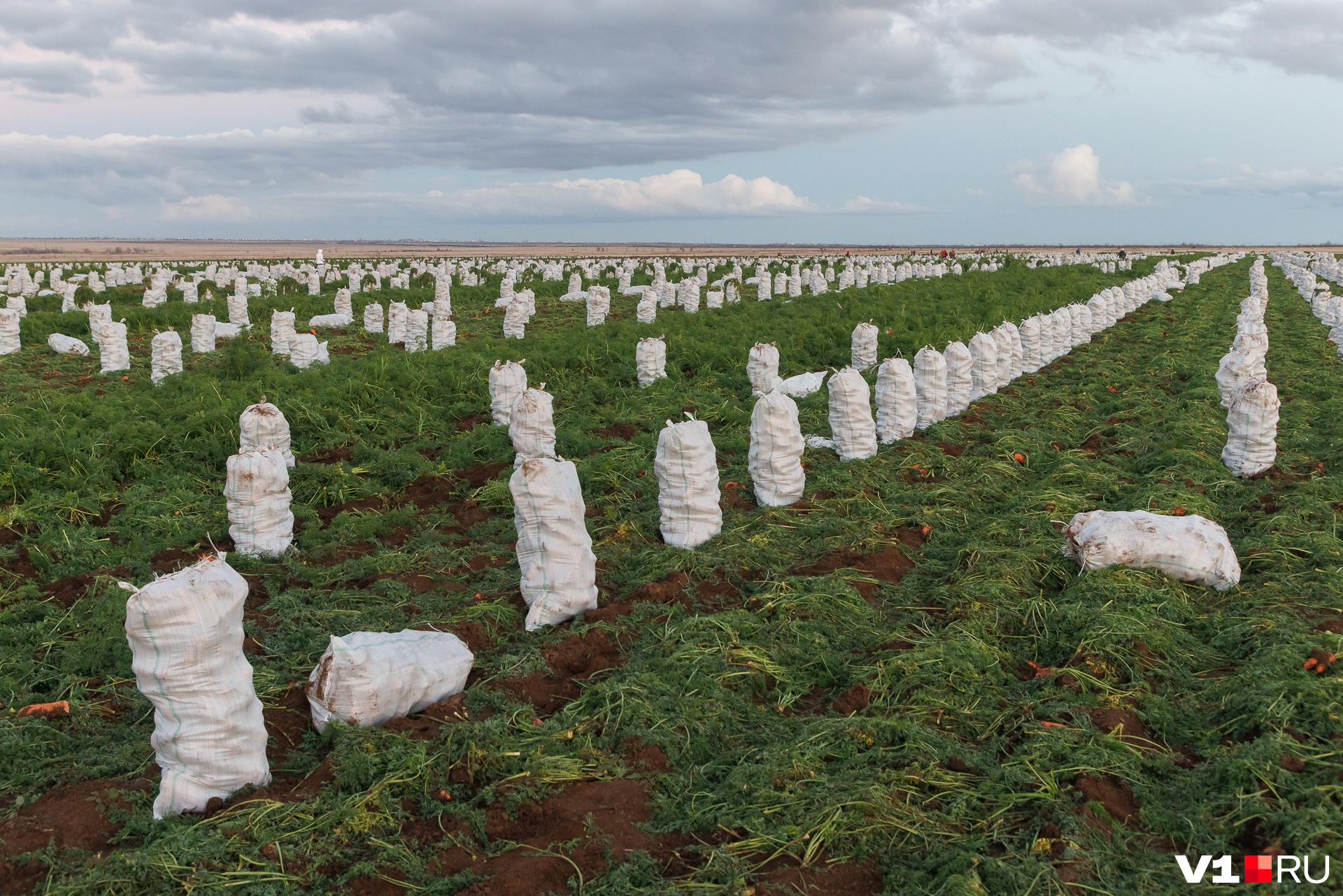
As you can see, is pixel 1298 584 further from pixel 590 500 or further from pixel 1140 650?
pixel 590 500

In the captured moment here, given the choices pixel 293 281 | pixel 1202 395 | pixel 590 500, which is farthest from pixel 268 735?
pixel 293 281

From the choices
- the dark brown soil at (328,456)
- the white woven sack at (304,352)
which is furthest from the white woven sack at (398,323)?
the dark brown soil at (328,456)

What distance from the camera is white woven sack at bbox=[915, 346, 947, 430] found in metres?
11.1

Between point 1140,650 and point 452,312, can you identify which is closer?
point 1140,650

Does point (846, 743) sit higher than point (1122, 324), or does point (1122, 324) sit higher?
point (1122, 324)

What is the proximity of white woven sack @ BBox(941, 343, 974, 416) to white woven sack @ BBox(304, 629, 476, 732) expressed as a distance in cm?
863

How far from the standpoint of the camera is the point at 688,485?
725cm

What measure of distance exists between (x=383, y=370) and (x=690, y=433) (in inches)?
286

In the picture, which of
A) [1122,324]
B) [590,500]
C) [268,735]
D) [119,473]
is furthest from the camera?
[1122,324]

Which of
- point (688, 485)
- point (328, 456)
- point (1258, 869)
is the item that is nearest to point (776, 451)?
point (688, 485)

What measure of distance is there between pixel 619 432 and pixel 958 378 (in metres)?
4.63

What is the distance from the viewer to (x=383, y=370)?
1293 centimetres

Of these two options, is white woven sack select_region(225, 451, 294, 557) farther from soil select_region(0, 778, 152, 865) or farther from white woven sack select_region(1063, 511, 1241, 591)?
white woven sack select_region(1063, 511, 1241, 591)

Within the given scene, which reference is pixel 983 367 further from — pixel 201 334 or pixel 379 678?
pixel 201 334
